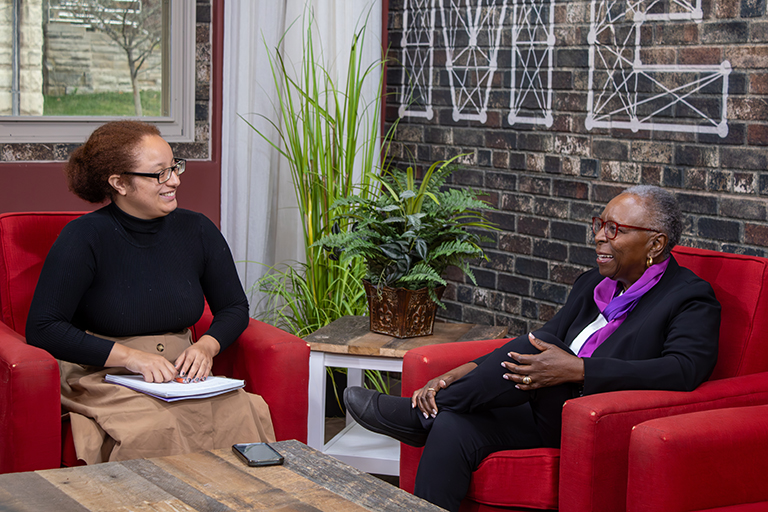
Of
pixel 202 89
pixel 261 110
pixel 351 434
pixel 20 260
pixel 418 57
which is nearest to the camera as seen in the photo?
pixel 20 260

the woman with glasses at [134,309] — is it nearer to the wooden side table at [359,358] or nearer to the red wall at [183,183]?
the wooden side table at [359,358]

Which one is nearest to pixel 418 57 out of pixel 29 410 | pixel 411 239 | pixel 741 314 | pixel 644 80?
pixel 644 80

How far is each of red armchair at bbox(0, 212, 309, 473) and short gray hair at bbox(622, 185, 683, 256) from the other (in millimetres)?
1013

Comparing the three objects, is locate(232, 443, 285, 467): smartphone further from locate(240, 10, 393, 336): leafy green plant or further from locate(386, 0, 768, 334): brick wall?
locate(386, 0, 768, 334): brick wall

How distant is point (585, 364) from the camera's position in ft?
6.65

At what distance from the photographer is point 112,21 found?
3.48m

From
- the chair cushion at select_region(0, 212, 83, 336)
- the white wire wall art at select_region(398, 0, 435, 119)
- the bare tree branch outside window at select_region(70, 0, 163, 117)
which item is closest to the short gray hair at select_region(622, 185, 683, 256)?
the chair cushion at select_region(0, 212, 83, 336)

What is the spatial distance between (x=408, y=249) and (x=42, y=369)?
1.15 meters

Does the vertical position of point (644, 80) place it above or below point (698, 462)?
above

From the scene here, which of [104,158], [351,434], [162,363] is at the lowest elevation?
[351,434]

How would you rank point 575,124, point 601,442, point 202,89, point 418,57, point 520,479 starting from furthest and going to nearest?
point 418,57
point 202,89
point 575,124
point 520,479
point 601,442

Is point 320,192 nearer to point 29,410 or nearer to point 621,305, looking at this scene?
point 621,305

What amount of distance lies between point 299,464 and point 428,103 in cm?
261

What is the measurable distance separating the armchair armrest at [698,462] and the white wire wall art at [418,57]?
8.16 ft
